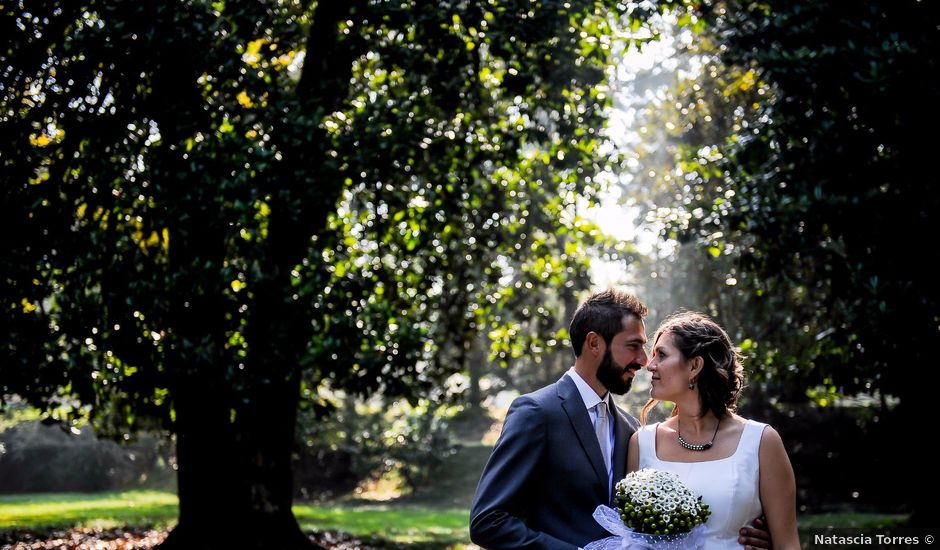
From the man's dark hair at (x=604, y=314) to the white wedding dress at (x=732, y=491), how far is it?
903 mm

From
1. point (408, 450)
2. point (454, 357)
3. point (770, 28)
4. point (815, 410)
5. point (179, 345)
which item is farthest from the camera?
point (408, 450)

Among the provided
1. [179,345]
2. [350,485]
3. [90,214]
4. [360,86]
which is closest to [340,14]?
[360,86]

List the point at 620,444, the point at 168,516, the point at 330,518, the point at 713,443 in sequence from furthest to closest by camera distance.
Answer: the point at 330,518 < the point at 168,516 < the point at 620,444 < the point at 713,443

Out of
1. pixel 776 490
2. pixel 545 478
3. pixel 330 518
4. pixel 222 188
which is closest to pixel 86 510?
pixel 330 518

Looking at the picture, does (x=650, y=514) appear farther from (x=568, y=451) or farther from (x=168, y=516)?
(x=168, y=516)

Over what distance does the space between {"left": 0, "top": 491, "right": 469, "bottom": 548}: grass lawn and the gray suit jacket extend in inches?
489

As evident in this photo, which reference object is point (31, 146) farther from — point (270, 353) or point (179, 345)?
point (270, 353)

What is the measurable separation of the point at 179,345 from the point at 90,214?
7.16ft

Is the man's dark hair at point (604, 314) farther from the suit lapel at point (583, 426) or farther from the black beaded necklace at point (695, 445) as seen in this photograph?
the black beaded necklace at point (695, 445)

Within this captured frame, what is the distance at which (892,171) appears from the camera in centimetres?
1131

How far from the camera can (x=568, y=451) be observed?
4547mm

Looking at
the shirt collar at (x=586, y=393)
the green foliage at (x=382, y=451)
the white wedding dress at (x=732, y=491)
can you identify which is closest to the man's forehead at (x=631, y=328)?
the shirt collar at (x=586, y=393)

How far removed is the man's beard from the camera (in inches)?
185

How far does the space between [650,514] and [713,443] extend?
84 cm
